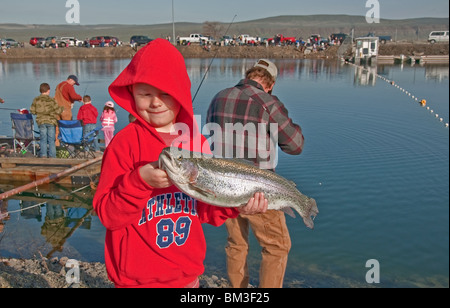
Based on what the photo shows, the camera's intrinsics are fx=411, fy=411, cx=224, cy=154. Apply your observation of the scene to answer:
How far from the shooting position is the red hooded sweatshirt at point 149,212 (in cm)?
242

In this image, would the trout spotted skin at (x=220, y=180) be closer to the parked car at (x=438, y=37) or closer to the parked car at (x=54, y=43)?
the parked car at (x=54, y=43)

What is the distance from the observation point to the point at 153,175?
2137 millimetres

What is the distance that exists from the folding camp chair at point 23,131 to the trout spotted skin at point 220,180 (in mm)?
10043

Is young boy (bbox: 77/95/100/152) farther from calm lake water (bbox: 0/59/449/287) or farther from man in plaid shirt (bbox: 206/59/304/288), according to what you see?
man in plaid shirt (bbox: 206/59/304/288)

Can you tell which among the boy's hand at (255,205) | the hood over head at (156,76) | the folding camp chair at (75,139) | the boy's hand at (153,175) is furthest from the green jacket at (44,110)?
the boy's hand at (153,175)

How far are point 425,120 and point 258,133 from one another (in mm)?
15699

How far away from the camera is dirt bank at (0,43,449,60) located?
60531 millimetres

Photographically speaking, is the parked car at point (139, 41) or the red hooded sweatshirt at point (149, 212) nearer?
the red hooded sweatshirt at point (149, 212)

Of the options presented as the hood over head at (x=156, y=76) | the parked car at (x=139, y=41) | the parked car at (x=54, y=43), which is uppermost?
the parked car at (x=139, y=41)

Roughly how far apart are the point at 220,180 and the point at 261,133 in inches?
66.1

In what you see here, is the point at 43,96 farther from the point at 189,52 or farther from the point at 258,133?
the point at 189,52

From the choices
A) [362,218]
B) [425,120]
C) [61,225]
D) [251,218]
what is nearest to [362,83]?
[425,120]
